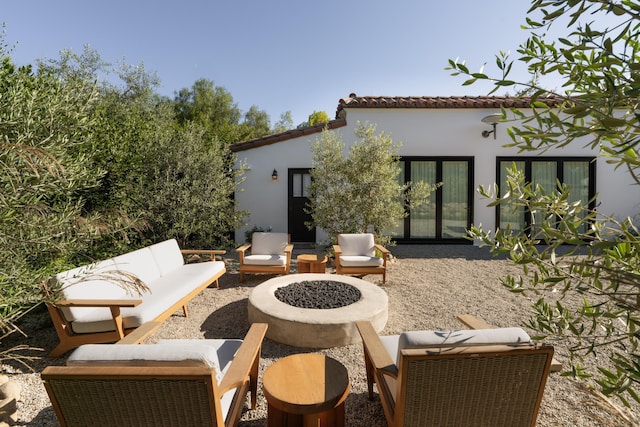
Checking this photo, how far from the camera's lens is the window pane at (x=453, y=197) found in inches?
400

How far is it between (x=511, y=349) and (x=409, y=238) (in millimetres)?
8572

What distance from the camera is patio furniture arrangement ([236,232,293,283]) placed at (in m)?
6.34

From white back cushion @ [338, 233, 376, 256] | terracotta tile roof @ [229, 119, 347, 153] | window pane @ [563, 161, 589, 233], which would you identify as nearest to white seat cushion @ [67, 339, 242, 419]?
white back cushion @ [338, 233, 376, 256]

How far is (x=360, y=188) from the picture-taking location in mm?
7836

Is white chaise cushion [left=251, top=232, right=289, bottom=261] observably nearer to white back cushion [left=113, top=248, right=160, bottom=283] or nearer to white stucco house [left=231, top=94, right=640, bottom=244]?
white back cushion [left=113, top=248, right=160, bottom=283]

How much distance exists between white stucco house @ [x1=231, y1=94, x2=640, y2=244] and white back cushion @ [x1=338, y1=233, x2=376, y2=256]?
3374mm

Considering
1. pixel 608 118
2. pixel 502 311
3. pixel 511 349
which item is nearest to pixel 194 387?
pixel 511 349

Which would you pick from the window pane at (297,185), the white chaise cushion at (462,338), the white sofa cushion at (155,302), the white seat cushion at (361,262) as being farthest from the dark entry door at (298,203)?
the white chaise cushion at (462,338)

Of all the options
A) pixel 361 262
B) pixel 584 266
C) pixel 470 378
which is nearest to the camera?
pixel 584 266

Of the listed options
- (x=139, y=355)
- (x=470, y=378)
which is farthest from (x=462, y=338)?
(x=139, y=355)

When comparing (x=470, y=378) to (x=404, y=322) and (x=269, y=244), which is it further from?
(x=269, y=244)

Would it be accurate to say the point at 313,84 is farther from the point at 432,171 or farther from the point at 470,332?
the point at 470,332

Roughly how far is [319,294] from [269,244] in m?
2.72

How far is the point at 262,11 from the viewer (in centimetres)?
789
